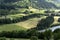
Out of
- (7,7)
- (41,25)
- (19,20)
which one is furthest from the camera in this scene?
(7,7)

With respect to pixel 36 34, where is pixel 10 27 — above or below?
below

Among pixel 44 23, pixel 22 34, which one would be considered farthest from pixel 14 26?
pixel 22 34

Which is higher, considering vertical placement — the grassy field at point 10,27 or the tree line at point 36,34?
the tree line at point 36,34

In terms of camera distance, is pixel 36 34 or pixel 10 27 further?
pixel 10 27

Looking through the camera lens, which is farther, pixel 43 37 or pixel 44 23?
pixel 44 23

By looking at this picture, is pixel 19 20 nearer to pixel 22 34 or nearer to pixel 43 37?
pixel 22 34

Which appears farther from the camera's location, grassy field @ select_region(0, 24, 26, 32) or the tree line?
grassy field @ select_region(0, 24, 26, 32)

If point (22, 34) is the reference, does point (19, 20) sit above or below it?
below

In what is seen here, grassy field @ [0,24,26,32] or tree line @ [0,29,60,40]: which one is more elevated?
tree line @ [0,29,60,40]

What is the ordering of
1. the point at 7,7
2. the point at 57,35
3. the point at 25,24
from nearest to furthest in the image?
1. the point at 57,35
2. the point at 25,24
3. the point at 7,7

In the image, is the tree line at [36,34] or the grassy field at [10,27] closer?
the tree line at [36,34]
